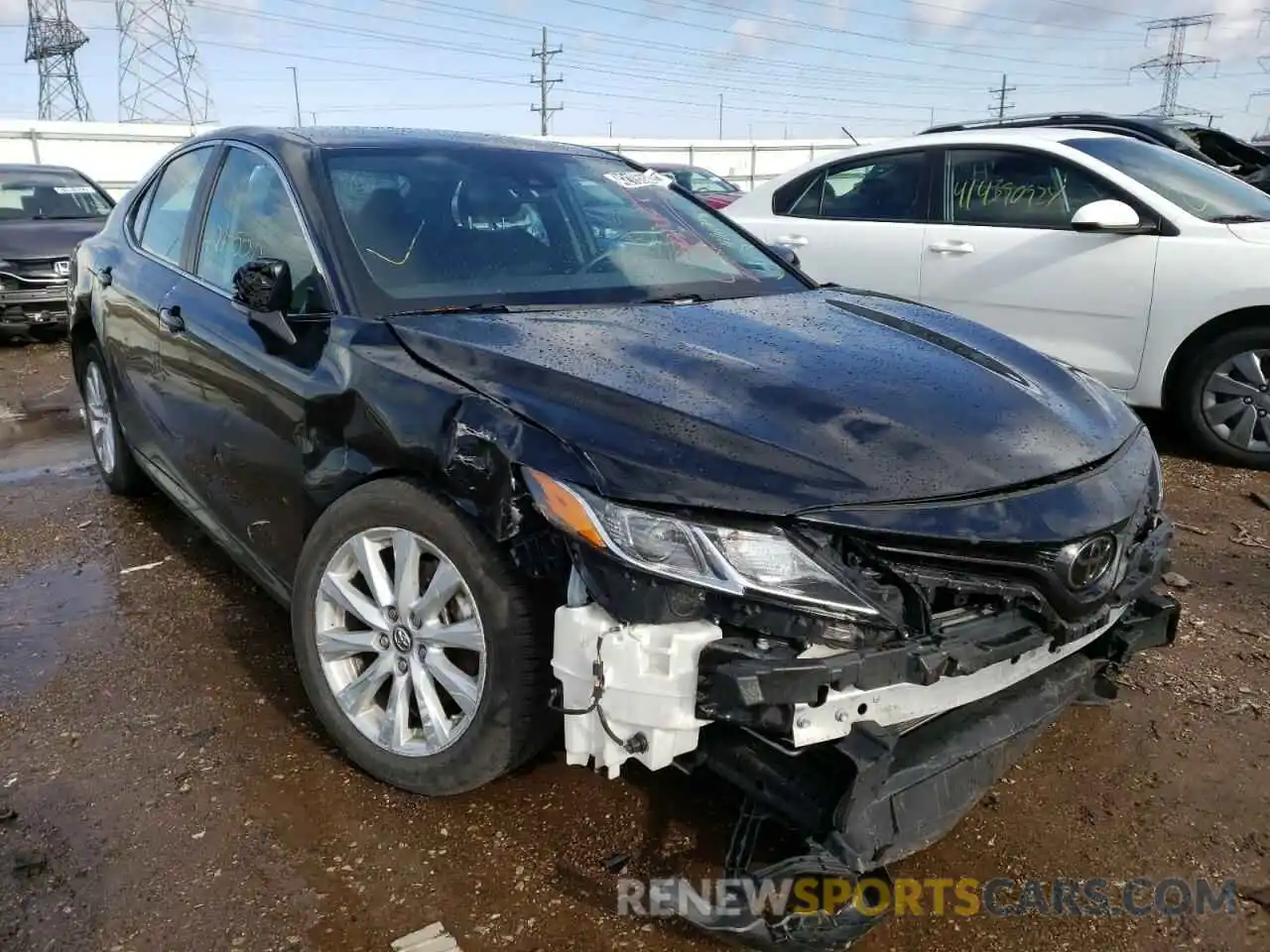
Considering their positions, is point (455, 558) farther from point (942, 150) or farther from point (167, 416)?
point (942, 150)

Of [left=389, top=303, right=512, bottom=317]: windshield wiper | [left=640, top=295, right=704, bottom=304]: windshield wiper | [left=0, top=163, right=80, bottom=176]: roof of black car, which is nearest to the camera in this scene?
[left=389, top=303, right=512, bottom=317]: windshield wiper

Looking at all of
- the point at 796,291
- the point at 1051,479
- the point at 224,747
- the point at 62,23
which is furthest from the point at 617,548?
the point at 62,23

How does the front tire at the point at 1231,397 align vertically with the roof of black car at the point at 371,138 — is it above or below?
below

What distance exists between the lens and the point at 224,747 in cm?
281

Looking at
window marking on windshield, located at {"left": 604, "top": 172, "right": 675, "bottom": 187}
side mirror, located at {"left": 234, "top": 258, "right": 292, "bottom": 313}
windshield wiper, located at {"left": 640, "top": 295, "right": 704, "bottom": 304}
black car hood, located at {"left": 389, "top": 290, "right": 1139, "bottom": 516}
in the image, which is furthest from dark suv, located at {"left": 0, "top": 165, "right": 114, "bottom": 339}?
black car hood, located at {"left": 389, "top": 290, "right": 1139, "bottom": 516}

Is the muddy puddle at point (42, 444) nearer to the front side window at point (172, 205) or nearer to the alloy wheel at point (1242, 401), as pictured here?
the front side window at point (172, 205)

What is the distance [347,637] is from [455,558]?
0.52 metres

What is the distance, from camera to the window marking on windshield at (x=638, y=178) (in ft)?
12.2

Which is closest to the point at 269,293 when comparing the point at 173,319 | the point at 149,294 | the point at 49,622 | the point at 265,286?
the point at 265,286

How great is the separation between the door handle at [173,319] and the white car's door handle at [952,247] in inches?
161

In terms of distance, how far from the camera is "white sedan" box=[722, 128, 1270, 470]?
16.4 ft

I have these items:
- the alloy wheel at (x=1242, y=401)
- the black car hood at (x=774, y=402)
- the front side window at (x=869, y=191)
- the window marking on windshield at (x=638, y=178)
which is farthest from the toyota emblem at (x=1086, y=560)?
the front side window at (x=869, y=191)

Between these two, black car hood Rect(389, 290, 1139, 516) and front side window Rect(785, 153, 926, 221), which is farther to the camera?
front side window Rect(785, 153, 926, 221)

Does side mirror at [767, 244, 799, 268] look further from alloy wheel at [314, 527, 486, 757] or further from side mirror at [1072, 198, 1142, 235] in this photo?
side mirror at [1072, 198, 1142, 235]
